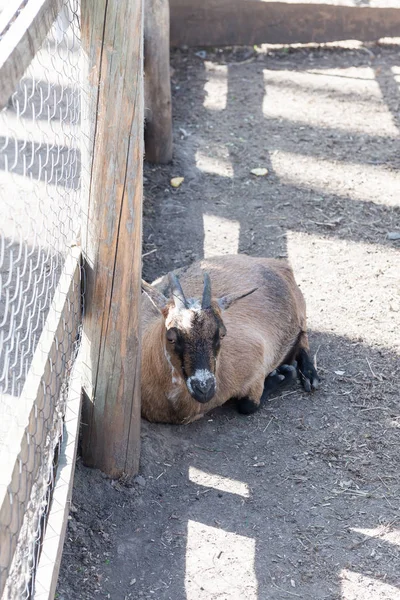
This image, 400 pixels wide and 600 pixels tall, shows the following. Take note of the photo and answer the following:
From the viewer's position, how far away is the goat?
4.22m

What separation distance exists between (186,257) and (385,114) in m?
2.99

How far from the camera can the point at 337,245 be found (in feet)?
19.9

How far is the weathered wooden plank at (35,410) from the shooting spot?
7.56ft

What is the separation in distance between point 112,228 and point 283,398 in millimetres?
1991

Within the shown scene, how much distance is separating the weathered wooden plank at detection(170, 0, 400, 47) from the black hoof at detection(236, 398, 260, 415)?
5.35m

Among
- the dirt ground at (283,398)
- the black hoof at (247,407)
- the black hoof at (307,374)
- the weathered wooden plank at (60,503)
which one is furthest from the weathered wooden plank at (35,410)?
the black hoof at (307,374)

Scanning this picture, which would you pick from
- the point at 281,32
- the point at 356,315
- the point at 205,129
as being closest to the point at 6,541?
the point at 356,315

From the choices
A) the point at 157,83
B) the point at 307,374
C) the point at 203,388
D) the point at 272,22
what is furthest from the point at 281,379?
the point at 272,22

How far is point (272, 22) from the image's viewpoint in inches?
345

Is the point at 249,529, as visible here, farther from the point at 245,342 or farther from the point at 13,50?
the point at 13,50

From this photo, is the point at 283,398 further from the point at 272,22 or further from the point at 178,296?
the point at 272,22

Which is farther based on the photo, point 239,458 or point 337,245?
point 337,245

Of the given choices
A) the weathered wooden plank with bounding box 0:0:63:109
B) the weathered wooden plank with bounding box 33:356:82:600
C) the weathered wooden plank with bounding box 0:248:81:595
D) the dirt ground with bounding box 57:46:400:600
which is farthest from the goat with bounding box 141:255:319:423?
the weathered wooden plank with bounding box 0:0:63:109

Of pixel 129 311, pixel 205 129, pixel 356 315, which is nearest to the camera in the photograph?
pixel 129 311
